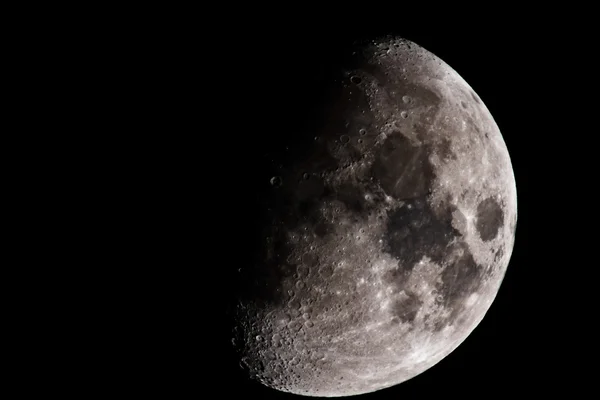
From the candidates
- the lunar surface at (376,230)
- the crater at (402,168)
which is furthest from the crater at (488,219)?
the crater at (402,168)

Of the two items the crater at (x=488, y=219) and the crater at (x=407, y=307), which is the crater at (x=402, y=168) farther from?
the crater at (x=407, y=307)

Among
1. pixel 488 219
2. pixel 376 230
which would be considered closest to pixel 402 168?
pixel 376 230

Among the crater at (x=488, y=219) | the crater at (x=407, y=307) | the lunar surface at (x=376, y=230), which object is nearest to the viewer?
the lunar surface at (x=376, y=230)

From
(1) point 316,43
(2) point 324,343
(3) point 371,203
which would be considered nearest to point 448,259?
(3) point 371,203

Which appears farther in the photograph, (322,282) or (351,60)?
(351,60)

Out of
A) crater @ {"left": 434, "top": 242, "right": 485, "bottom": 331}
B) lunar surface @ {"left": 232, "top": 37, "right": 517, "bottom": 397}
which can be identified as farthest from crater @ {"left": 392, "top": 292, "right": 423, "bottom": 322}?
crater @ {"left": 434, "top": 242, "right": 485, "bottom": 331}

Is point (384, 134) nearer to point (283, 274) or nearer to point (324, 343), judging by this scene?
point (283, 274)
